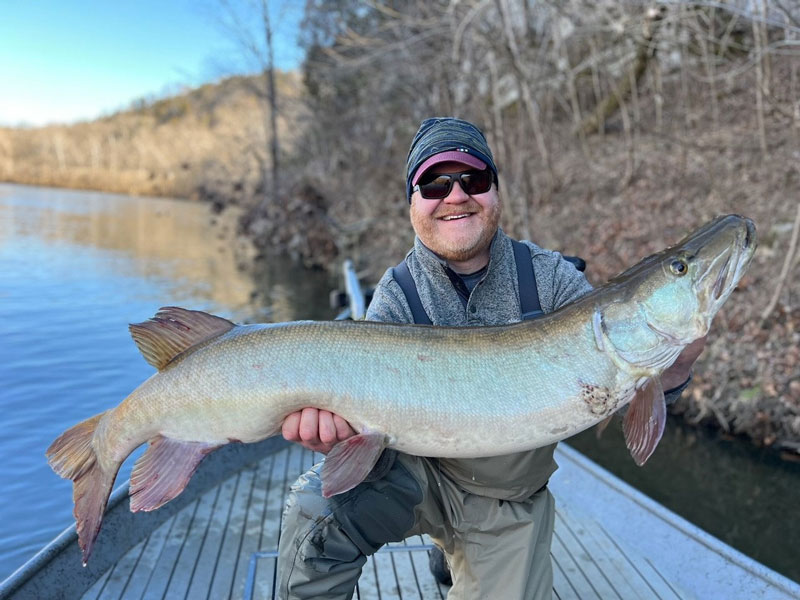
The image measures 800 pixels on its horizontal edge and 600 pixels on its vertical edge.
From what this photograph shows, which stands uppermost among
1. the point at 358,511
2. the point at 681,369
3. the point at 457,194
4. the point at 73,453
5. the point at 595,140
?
the point at 595,140

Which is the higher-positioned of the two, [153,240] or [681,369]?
[681,369]

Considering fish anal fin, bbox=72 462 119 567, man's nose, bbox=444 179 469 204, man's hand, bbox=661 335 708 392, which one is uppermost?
man's nose, bbox=444 179 469 204

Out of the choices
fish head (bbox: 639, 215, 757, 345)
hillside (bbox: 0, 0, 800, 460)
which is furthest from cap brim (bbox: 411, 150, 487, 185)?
hillside (bbox: 0, 0, 800, 460)

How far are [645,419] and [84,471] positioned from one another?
2043mm


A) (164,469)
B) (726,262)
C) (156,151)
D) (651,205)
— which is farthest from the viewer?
(156,151)

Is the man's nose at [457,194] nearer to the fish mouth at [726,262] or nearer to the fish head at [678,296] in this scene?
the fish head at [678,296]

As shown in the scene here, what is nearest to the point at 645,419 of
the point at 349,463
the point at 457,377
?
the point at 457,377

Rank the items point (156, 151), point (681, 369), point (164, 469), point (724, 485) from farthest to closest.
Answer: point (156, 151) < point (724, 485) < point (681, 369) < point (164, 469)

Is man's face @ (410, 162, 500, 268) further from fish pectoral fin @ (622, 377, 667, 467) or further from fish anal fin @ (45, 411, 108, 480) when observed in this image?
fish anal fin @ (45, 411, 108, 480)

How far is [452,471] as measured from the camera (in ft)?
8.59

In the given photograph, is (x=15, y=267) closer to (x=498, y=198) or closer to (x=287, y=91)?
(x=498, y=198)

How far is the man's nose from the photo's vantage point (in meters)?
2.77

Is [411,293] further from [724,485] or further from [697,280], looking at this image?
Answer: [724,485]

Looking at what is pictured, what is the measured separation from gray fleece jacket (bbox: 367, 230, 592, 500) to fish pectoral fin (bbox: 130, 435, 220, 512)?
0.86m
